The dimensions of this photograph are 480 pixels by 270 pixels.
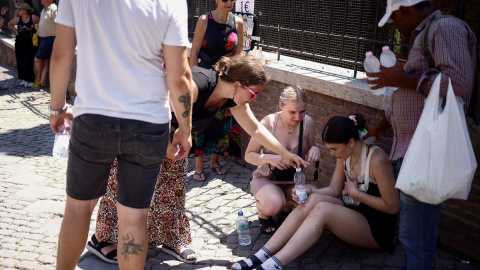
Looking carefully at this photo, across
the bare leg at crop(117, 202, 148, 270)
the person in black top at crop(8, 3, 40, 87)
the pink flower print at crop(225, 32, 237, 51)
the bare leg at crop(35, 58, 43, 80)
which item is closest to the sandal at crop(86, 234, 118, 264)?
the bare leg at crop(117, 202, 148, 270)

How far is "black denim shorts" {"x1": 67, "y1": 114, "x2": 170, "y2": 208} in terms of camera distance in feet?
9.47

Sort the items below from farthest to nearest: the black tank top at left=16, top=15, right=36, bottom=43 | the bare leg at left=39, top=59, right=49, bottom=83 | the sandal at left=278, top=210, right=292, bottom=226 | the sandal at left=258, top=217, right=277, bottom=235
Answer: the black tank top at left=16, top=15, right=36, bottom=43, the bare leg at left=39, top=59, right=49, bottom=83, the sandal at left=278, top=210, right=292, bottom=226, the sandal at left=258, top=217, right=277, bottom=235

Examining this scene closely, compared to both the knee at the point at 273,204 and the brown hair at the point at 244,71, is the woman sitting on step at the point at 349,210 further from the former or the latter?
the brown hair at the point at 244,71

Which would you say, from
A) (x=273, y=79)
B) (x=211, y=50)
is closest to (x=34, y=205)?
(x=211, y=50)

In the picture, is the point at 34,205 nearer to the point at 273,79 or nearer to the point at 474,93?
the point at 273,79

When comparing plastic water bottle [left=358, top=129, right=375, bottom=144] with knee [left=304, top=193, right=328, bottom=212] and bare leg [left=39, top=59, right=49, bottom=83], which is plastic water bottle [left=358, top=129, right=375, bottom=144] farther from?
bare leg [left=39, top=59, right=49, bottom=83]

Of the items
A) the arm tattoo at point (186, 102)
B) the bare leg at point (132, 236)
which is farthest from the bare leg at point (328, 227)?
the arm tattoo at point (186, 102)

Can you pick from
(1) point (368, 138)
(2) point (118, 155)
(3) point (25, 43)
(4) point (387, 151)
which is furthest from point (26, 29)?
(2) point (118, 155)

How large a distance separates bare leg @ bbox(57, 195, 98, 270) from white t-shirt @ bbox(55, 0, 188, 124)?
0.57 metres

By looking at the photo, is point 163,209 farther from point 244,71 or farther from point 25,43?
point 25,43

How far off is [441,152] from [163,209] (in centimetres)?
209

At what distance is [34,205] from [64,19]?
2.88 meters

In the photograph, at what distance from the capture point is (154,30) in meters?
2.82

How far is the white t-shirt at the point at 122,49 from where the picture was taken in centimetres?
279
